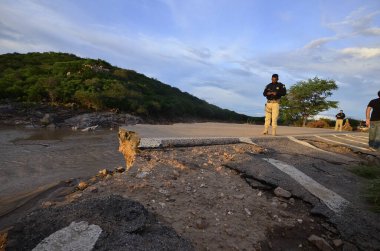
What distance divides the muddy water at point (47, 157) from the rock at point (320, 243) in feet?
18.4

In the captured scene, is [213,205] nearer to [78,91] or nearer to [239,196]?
[239,196]

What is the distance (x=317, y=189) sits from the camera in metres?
4.23

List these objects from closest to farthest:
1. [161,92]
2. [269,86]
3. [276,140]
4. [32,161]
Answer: [276,140] < [269,86] < [32,161] < [161,92]

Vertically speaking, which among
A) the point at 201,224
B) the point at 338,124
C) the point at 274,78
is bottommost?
the point at 201,224

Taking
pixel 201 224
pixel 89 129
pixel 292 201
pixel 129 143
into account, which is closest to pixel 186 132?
pixel 129 143

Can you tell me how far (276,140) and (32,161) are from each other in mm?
7152

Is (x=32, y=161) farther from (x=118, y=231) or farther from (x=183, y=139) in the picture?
(x=118, y=231)

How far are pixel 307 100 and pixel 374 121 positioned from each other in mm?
30280

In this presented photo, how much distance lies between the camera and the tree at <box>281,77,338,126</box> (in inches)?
1388

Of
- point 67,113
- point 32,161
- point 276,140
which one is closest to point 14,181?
point 32,161

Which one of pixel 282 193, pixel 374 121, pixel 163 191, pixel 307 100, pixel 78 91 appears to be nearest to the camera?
pixel 163 191

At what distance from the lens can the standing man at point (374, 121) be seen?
741 cm

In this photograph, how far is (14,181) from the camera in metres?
7.08

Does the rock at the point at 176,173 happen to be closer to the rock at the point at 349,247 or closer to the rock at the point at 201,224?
the rock at the point at 201,224
